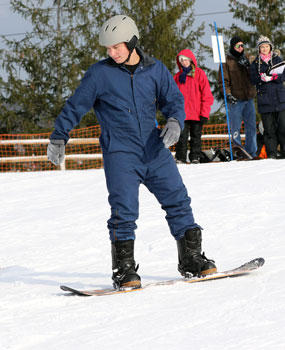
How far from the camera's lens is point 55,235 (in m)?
6.37

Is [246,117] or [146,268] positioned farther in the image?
[246,117]

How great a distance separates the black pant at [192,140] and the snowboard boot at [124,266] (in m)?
5.93

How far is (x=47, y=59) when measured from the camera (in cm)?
2362

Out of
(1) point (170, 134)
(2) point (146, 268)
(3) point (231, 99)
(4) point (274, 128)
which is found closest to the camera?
(1) point (170, 134)

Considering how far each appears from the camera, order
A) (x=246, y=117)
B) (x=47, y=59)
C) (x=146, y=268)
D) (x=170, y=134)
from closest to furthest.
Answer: (x=170, y=134)
(x=146, y=268)
(x=246, y=117)
(x=47, y=59)

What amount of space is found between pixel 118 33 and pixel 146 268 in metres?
1.74

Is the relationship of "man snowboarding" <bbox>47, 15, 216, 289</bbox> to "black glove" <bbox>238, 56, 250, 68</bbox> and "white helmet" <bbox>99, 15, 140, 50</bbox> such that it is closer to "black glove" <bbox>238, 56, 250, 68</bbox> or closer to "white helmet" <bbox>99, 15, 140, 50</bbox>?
"white helmet" <bbox>99, 15, 140, 50</bbox>

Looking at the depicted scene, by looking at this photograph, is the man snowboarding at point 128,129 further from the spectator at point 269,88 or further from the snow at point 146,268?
the spectator at point 269,88

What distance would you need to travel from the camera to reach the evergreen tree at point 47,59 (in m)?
23.2

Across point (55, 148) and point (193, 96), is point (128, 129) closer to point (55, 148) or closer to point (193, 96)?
point (55, 148)

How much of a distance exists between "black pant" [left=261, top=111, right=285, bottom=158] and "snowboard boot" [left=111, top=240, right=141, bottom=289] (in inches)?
230

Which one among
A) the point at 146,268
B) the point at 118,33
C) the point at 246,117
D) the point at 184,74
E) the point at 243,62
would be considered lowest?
the point at 146,268

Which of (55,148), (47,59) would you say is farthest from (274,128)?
(47,59)

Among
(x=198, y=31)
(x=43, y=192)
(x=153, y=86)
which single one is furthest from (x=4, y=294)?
(x=198, y=31)
